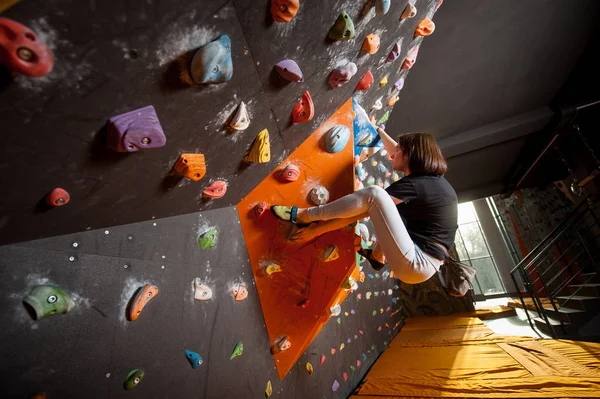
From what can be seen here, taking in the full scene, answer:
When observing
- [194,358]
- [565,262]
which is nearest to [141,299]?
[194,358]

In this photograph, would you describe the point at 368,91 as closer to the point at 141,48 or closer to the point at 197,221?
the point at 197,221

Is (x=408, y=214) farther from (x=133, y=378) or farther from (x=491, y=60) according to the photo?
(x=491, y=60)

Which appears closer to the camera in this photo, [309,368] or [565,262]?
[309,368]

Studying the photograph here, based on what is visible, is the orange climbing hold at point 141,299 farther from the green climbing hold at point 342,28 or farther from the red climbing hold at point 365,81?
the red climbing hold at point 365,81

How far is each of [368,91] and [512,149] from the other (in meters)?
4.18

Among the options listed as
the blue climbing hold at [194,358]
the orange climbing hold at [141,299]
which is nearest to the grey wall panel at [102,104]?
the orange climbing hold at [141,299]

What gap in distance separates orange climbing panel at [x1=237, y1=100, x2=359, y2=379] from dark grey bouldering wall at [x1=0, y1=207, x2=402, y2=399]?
8cm

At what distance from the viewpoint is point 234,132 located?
114 centimetres

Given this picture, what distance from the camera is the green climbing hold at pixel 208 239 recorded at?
1.24m

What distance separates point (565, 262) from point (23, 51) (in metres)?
8.00

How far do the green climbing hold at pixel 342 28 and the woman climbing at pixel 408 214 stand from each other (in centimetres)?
67

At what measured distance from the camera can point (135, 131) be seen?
745mm

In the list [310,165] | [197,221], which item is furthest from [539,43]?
[197,221]

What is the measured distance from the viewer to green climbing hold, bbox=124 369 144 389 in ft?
2.81
